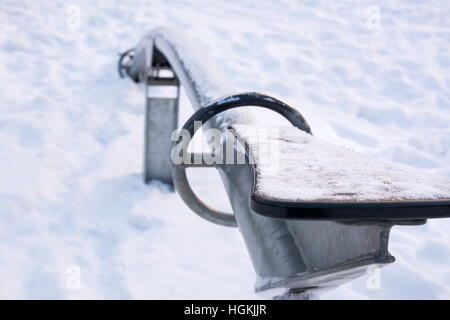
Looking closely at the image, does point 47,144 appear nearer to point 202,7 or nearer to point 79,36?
point 79,36

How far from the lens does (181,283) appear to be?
7.05 ft

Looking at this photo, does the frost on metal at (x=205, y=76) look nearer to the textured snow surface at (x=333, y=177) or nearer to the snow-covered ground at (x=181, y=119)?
the textured snow surface at (x=333, y=177)

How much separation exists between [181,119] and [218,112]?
94.8 inches

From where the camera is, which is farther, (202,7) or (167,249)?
(202,7)

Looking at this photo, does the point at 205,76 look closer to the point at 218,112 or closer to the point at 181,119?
the point at 218,112

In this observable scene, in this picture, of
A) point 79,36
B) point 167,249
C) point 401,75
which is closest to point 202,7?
point 79,36

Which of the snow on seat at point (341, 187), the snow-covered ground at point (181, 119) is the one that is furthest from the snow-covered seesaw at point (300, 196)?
the snow-covered ground at point (181, 119)

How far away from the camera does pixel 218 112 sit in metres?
1.34

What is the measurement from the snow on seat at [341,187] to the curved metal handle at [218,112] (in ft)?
1.44

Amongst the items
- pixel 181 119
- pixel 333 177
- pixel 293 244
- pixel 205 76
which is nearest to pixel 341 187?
pixel 333 177

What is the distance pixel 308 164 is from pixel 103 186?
7.21ft

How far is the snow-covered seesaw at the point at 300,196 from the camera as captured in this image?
0.63 metres

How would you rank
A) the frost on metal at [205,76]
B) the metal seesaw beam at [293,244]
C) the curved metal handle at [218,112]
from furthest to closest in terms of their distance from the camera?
the frost on metal at [205,76], the curved metal handle at [218,112], the metal seesaw beam at [293,244]
